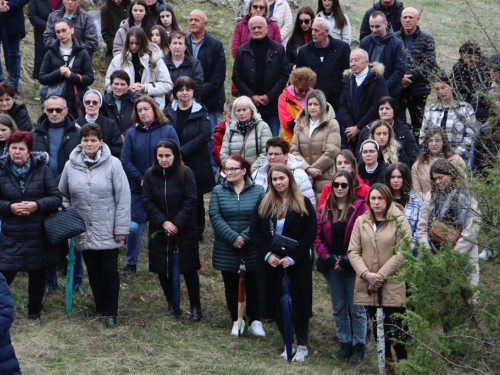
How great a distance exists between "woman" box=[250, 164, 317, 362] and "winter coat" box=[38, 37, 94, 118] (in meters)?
4.07

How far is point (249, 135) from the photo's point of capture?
1023cm

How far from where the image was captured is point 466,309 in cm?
643

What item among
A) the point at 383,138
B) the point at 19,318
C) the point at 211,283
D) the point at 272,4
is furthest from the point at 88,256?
the point at 272,4

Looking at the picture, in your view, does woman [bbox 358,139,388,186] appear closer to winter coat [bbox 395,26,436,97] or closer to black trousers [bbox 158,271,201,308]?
black trousers [bbox 158,271,201,308]

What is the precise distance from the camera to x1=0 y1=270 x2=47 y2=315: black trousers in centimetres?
866

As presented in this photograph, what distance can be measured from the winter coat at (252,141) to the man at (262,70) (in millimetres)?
1680

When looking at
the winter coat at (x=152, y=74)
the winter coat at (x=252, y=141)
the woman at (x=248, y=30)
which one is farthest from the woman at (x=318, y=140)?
the woman at (x=248, y=30)

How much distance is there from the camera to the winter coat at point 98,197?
8.74 m

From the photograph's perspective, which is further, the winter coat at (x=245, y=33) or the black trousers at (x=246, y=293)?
the winter coat at (x=245, y=33)

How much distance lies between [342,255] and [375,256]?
0.44 metres

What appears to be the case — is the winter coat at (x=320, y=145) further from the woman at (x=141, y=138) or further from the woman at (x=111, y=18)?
the woman at (x=111, y=18)

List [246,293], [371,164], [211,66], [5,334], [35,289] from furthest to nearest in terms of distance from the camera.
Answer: [211,66]
[371,164]
[246,293]
[35,289]
[5,334]

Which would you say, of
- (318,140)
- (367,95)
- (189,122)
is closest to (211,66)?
(189,122)

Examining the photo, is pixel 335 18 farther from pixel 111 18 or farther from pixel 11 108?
pixel 11 108
